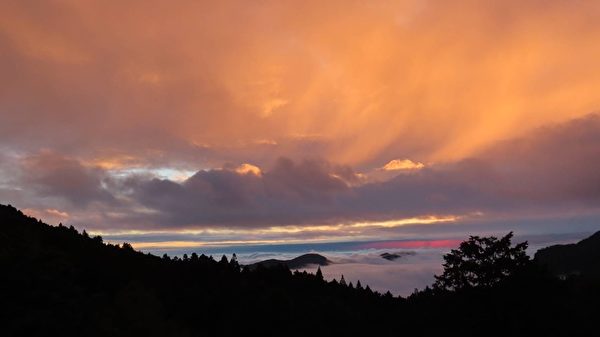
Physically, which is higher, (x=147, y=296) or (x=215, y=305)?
(x=147, y=296)

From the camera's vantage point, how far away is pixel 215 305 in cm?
7888

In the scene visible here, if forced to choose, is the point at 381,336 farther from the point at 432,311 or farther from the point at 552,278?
the point at 552,278

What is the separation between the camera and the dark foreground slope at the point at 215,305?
36.2 m

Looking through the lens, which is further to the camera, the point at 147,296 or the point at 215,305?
the point at 215,305

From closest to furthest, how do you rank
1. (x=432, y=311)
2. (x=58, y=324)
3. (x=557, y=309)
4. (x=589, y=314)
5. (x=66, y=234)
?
(x=58, y=324) < (x=557, y=309) < (x=589, y=314) < (x=432, y=311) < (x=66, y=234)

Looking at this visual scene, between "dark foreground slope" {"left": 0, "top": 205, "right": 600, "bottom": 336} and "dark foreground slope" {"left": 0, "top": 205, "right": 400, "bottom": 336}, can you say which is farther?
"dark foreground slope" {"left": 0, "top": 205, "right": 600, "bottom": 336}

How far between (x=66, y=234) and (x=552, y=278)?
402 ft

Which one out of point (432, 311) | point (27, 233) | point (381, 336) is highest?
point (27, 233)

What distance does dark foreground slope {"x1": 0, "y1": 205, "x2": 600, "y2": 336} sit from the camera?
1423 inches

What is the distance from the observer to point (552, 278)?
149 ft

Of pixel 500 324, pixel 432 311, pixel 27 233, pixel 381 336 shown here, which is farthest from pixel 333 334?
pixel 27 233

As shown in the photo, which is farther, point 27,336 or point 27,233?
point 27,233

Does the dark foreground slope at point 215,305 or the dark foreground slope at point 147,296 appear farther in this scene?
the dark foreground slope at point 215,305

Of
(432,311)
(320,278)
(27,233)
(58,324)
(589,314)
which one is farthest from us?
(320,278)
